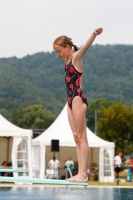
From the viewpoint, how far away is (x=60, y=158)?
46125 millimetres

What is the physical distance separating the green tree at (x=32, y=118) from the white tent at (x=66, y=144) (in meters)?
122

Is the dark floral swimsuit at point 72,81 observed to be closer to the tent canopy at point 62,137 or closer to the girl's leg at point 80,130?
the girl's leg at point 80,130

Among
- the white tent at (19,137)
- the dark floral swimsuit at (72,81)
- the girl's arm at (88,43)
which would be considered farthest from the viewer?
the white tent at (19,137)

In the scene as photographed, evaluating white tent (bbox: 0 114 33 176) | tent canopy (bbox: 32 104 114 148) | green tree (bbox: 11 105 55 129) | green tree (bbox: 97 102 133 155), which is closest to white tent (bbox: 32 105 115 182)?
tent canopy (bbox: 32 104 114 148)

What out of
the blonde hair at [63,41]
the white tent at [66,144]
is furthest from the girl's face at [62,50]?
the white tent at [66,144]

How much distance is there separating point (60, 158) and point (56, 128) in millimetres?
7326

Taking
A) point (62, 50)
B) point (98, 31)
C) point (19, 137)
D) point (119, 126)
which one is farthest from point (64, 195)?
point (119, 126)

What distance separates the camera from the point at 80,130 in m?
7.48

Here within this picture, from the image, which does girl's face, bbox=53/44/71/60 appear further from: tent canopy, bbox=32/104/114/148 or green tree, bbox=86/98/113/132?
green tree, bbox=86/98/113/132

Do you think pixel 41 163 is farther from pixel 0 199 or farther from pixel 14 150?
pixel 0 199

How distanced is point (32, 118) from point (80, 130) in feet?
520

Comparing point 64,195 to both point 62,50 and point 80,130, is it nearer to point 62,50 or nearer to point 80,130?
point 80,130

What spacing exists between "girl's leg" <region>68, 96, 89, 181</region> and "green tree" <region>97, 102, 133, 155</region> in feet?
197

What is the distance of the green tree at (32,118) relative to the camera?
162625 mm
